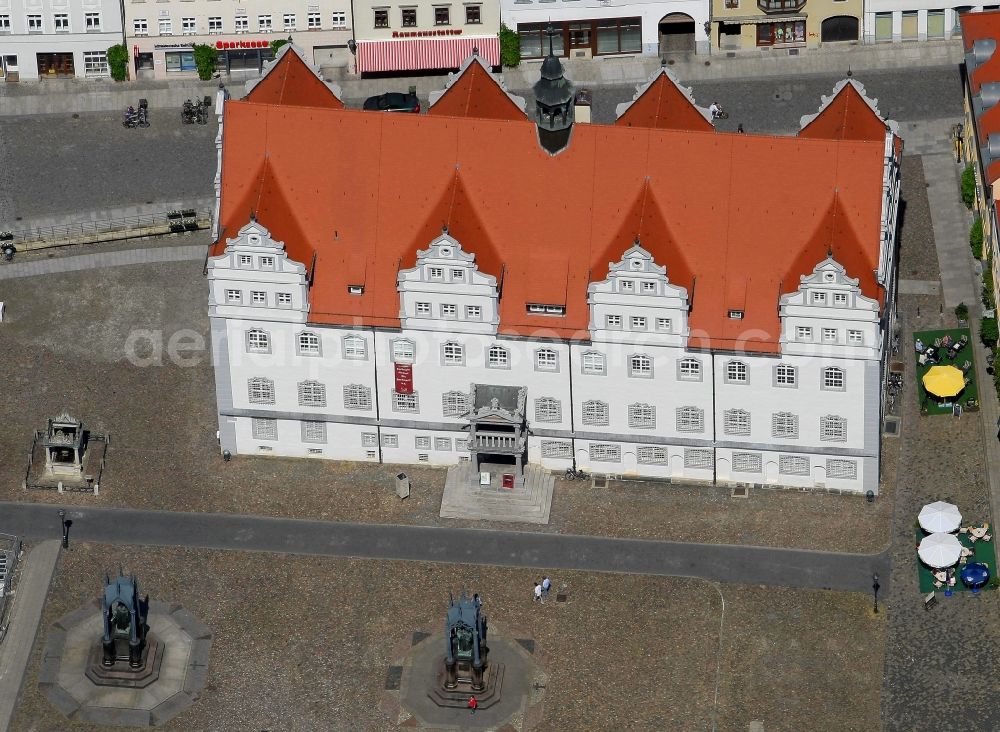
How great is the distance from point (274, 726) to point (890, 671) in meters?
35.8

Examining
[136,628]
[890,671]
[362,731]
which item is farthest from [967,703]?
[136,628]

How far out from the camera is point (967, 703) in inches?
7751

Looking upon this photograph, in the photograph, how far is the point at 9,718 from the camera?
651 ft

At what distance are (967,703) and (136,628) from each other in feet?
158

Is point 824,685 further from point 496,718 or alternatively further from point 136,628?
point 136,628

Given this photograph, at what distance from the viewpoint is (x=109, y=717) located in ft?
651

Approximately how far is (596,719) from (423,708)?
33.1 feet

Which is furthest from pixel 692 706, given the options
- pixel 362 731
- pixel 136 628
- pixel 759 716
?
pixel 136 628

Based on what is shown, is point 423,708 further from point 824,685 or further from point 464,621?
point 824,685

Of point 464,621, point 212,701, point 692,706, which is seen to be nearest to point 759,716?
point 692,706

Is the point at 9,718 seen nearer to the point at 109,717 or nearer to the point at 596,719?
the point at 109,717

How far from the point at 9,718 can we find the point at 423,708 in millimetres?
23872

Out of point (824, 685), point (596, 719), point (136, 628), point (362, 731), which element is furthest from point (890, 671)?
point (136, 628)

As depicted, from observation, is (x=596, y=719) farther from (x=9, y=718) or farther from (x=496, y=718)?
(x=9, y=718)
